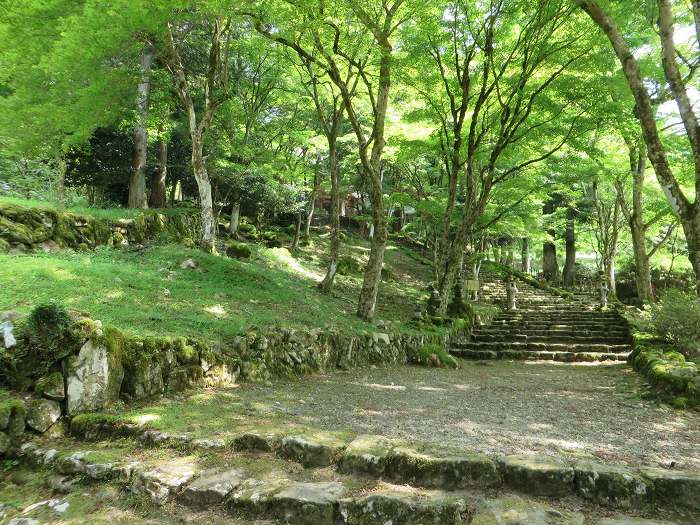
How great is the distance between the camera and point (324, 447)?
3244mm

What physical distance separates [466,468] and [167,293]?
5.54 meters

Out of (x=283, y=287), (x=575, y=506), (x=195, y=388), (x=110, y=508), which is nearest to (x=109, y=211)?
(x=283, y=287)

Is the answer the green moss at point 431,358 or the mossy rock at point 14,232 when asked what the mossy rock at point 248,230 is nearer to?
the mossy rock at point 14,232

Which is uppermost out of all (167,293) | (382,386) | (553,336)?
(167,293)

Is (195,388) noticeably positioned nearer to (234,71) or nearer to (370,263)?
(370,263)

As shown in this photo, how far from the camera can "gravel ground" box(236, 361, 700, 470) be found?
3812 millimetres

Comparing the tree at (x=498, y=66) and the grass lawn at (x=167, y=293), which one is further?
the tree at (x=498, y=66)

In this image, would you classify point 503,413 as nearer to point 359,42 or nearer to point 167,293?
point 167,293

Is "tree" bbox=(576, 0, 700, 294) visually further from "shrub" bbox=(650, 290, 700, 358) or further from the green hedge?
"shrub" bbox=(650, 290, 700, 358)

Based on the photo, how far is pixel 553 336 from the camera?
41.1 feet

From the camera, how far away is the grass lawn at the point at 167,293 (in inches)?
205

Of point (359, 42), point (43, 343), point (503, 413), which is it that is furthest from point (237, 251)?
point (503, 413)

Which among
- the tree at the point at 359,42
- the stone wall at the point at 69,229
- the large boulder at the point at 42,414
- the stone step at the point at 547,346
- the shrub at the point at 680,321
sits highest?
the tree at the point at 359,42

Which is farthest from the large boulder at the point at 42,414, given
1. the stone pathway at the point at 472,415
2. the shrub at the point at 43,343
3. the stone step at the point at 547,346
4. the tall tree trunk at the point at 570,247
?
the tall tree trunk at the point at 570,247
